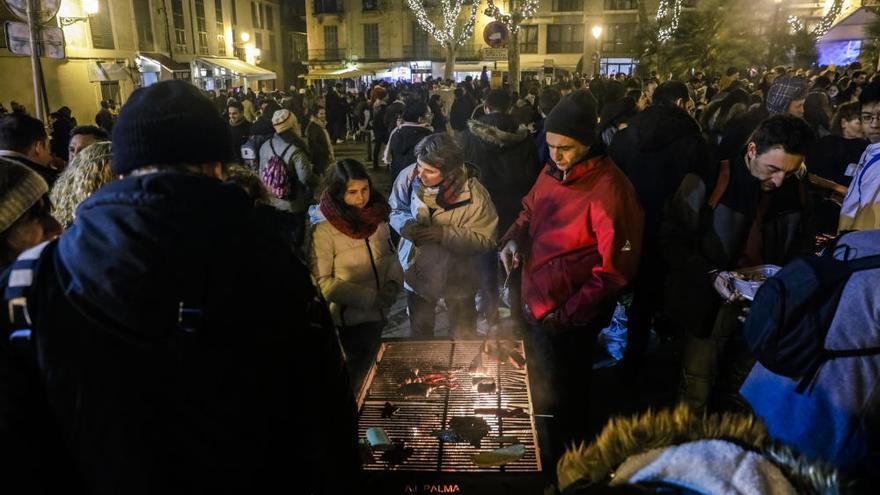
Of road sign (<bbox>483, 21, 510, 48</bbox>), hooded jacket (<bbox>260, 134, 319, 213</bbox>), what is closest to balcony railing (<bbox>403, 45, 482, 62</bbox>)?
road sign (<bbox>483, 21, 510, 48</bbox>)

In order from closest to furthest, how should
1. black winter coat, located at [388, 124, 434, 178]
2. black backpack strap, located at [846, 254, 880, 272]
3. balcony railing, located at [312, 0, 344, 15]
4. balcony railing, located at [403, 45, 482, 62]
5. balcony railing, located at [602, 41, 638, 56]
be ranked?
1. black backpack strap, located at [846, 254, 880, 272]
2. black winter coat, located at [388, 124, 434, 178]
3. balcony railing, located at [602, 41, 638, 56]
4. balcony railing, located at [403, 45, 482, 62]
5. balcony railing, located at [312, 0, 344, 15]

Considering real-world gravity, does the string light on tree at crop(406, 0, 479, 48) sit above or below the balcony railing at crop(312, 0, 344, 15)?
below

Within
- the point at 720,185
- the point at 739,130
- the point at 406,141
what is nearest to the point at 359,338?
the point at 720,185

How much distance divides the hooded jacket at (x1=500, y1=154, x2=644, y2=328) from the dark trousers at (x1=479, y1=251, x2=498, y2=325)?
1.68 meters

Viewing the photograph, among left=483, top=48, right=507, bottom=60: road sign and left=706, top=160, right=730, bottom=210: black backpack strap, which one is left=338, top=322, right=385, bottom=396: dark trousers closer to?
left=706, top=160, right=730, bottom=210: black backpack strap

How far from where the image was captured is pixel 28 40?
7.40m

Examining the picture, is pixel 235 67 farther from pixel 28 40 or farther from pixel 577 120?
pixel 577 120

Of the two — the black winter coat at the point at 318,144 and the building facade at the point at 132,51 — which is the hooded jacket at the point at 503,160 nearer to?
the black winter coat at the point at 318,144

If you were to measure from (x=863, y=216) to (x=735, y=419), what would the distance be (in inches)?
111

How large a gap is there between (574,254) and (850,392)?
146cm

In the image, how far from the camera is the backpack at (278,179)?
582cm

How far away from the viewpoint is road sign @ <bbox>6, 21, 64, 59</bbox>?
7156 mm

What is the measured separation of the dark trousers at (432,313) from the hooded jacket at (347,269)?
0.55m

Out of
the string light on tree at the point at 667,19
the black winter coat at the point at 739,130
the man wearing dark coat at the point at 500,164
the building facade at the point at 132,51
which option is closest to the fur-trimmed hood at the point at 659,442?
the man wearing dark coat at the point at 500,164
